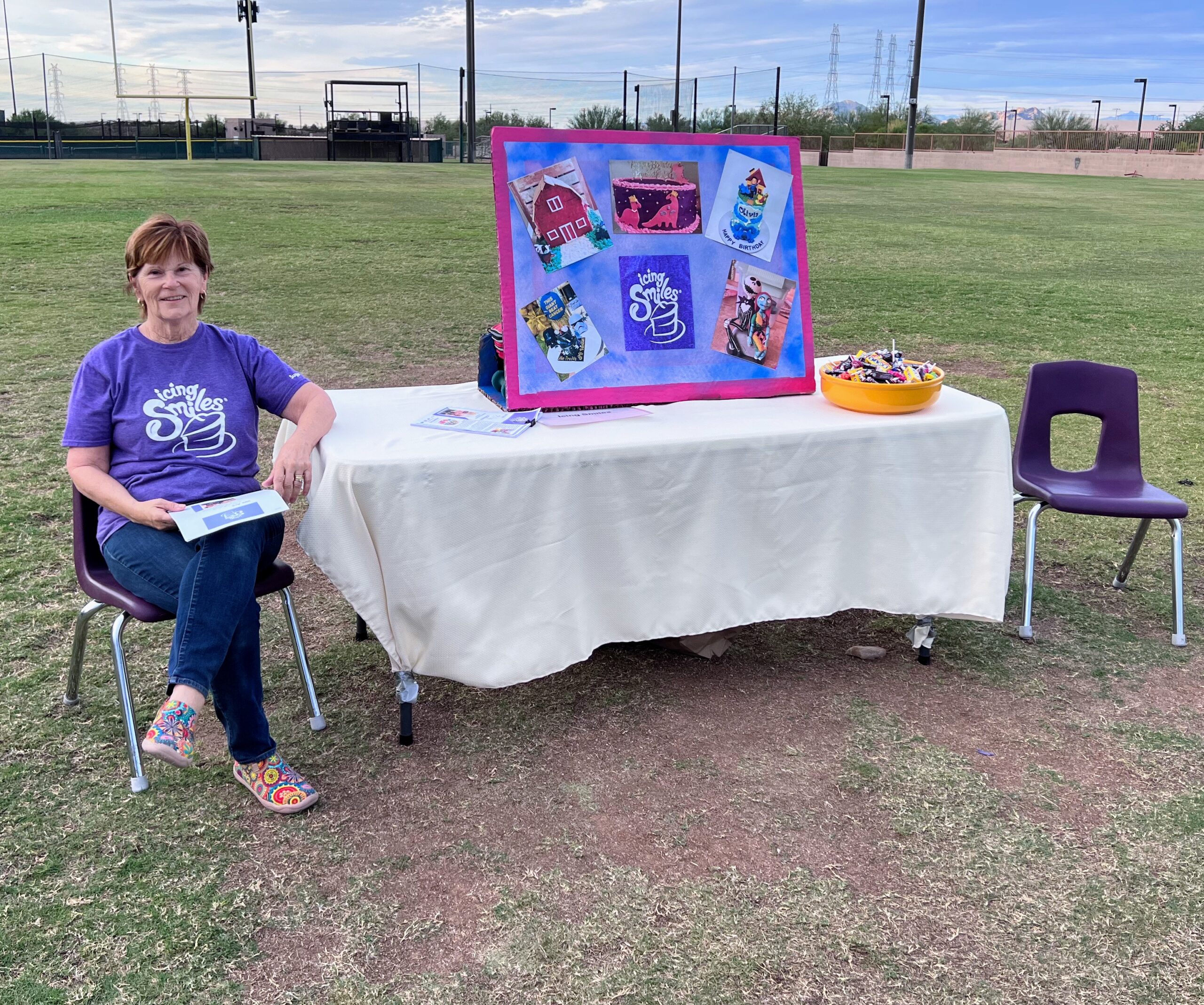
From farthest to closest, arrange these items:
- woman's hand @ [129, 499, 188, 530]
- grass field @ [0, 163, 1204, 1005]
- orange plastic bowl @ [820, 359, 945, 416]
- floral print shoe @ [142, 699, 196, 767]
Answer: orange plastic bowl @ [820, 359, 945, 416], woman's hand @ [129, 499, 188, 530], floral print shoe @ [142, 699, 196, 767], grass field @ [0, 163, 1204, 1005]

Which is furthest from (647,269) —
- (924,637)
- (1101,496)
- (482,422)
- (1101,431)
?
(1101,431)

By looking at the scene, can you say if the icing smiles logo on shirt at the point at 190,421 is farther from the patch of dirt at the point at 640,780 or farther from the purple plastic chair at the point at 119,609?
the patch of dirt at the point at 640,780

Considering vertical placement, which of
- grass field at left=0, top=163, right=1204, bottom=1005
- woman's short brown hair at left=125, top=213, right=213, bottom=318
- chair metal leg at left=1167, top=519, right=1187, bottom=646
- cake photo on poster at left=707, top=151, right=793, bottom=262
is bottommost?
grass field at left=0, top=163, right=1204, bottom=1005

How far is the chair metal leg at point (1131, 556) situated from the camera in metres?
3.87

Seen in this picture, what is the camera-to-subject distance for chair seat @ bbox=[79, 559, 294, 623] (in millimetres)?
2537

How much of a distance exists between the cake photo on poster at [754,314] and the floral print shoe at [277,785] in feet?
5.76

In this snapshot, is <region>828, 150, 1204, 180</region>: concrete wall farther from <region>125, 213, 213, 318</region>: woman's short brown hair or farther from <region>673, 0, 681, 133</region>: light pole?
<region>125, 213, 213, 318</region>: woman's short brown hair

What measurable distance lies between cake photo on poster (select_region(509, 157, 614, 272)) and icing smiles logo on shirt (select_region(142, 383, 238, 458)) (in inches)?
39.1

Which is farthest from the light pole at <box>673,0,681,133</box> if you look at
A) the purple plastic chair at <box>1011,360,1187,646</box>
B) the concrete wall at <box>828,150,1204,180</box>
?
the purple plastic chair at <box>1011,360,1187,646</box>

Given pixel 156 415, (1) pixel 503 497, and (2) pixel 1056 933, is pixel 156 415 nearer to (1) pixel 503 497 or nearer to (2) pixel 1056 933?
(1) pixel 503 497

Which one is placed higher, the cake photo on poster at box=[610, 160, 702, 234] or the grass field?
the cake photo on poster at box=[610, 160, 702, 234]

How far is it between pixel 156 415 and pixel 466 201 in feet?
53.0

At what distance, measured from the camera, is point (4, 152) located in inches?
1398

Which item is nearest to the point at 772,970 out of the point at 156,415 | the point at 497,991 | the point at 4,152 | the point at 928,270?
the point at 497,991
